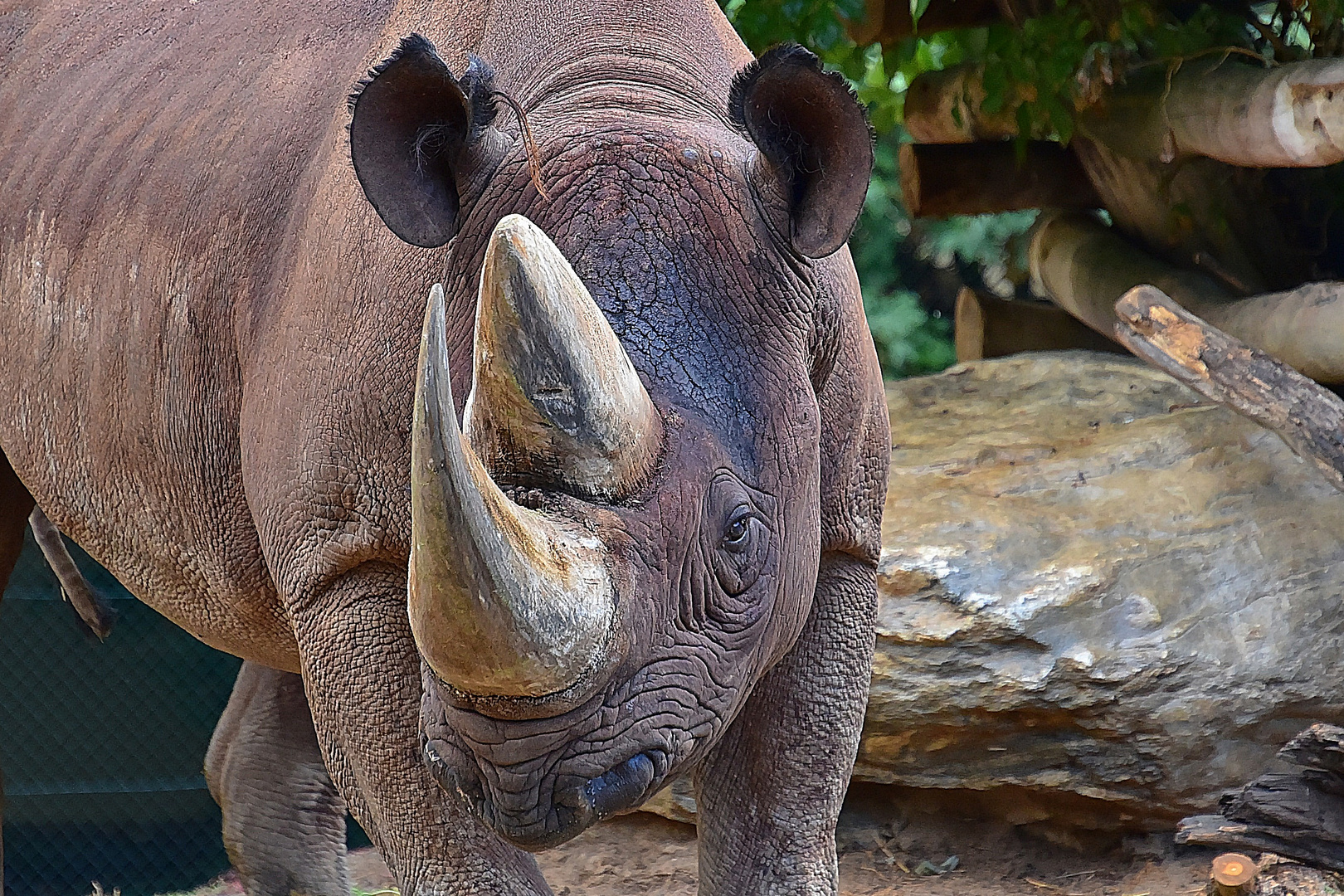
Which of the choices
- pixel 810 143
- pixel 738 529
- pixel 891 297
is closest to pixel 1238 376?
pixel 810 143

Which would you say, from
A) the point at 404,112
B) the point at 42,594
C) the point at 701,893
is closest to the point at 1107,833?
the point at 701,893

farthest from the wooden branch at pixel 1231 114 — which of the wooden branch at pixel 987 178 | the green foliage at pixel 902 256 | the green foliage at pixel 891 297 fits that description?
the green foliage at pixel 891 297

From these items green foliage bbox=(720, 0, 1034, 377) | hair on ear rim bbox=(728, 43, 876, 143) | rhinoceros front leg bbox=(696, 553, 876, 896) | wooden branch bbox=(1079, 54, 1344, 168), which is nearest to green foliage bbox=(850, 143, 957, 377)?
green foliage bbox=(720, 0, 1034, 377)

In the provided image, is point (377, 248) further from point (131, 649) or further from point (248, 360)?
point (131, 649)

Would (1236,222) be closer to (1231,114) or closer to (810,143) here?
(1231,114)

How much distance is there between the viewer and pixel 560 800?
5.94 ft

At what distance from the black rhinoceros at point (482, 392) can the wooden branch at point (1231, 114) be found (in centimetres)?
251

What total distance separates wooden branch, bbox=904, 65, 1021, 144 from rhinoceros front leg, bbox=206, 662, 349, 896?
127 inches

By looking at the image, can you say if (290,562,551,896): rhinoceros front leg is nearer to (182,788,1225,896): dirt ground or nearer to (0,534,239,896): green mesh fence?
(182,788,1225,896): dirt ground

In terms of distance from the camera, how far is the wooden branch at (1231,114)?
452cm

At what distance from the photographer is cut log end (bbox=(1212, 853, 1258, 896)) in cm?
353

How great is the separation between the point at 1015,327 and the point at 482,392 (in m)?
5.49

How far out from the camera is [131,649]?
5840 millimetres

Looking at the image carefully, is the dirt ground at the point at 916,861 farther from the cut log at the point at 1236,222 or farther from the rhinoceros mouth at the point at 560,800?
the rhinoceros mouth at the point at 560,800
